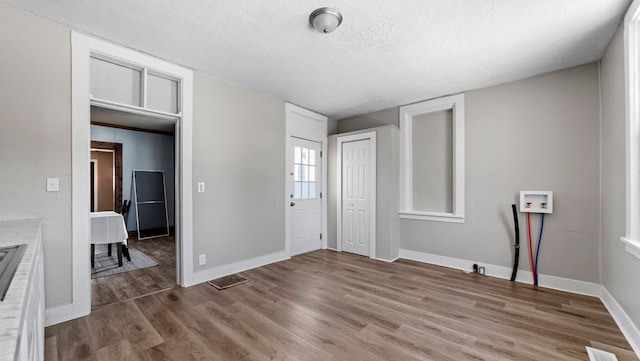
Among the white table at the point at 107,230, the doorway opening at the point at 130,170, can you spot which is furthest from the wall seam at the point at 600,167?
the white table at the point at 107,230

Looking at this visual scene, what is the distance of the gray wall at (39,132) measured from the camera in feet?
7.14

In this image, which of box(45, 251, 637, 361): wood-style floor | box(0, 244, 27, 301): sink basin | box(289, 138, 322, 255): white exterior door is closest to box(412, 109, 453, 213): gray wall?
box(45, 251, 637, 361): wood-style floor

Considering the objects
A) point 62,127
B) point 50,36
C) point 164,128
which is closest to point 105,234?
point 62,127

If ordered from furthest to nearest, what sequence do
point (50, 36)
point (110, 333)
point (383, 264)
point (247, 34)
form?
point (383, 264) → point (247, 34) → point (50, 36) → point (110, 333)

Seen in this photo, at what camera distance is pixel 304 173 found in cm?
489

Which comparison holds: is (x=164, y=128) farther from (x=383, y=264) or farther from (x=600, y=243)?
(x=600, y=243)

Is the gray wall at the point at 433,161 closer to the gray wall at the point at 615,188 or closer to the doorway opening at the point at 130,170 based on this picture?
the gray wall at the point at 615,188

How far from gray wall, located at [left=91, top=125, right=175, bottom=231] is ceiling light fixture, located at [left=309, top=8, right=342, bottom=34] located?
580cm

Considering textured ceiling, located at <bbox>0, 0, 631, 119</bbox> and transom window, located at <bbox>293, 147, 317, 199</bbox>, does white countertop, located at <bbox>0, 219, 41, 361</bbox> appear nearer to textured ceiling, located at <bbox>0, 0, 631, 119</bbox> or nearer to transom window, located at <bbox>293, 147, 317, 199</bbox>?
textured ceiling, located at <bbox>0, 0, 631, 119</bbox>

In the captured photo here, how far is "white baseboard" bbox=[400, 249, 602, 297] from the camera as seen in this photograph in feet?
9.85

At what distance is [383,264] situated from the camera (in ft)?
13.6

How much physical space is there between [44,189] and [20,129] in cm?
51

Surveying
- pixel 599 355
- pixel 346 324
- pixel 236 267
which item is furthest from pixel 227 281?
pixel 599 355

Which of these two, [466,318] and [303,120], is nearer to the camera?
[466,318]
